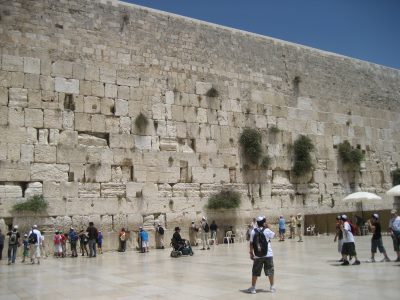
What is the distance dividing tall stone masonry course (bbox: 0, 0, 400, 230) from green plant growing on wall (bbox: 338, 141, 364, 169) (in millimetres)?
293

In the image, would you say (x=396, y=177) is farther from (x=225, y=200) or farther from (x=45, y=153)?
(x=45, y=153)

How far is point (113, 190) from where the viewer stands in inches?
571

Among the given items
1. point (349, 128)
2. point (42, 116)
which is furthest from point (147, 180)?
point (349, 128)

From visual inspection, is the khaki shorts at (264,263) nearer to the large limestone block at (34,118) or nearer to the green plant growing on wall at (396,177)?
the large limestone block at (34,118)

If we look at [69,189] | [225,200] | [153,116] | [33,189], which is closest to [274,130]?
[225,200]

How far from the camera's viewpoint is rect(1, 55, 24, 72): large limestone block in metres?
13.4

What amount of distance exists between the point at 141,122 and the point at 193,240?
4.34 metres

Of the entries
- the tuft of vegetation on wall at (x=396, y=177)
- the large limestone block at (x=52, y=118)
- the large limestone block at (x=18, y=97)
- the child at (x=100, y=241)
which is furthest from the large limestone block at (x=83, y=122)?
the tuft of vegetation on wall at (x=396, y=177)

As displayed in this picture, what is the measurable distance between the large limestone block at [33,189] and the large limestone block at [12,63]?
11.1 ft

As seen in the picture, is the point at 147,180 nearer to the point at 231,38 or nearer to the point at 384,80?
the point at 231,38

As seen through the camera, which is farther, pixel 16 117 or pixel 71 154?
pixel 71 154

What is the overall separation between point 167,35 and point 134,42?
1.34 m

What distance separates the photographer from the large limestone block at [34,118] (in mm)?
13469

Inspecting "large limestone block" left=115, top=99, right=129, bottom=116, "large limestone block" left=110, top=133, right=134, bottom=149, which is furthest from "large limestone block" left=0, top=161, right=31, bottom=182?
"large limestone block" left=115, top=99, right=129, bottom=116
